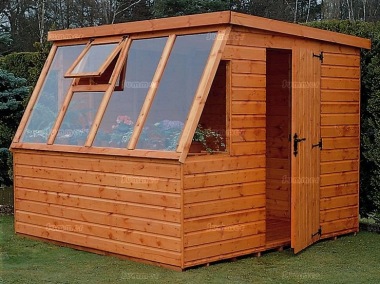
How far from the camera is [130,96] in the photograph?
7.36m

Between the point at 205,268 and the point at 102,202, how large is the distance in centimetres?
140

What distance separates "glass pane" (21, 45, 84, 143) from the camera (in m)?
8.27

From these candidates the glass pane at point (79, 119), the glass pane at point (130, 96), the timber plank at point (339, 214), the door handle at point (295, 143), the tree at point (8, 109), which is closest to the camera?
the glass pane at point (130, 96)

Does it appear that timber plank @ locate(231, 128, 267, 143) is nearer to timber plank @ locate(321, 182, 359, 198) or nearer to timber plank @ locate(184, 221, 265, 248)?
timber plank @ locate(184, 221, 265, 248)

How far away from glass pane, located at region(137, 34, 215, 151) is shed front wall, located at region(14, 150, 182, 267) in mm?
268

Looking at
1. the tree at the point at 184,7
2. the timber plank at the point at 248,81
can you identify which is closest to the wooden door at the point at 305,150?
the timber plank at the point at 248,81

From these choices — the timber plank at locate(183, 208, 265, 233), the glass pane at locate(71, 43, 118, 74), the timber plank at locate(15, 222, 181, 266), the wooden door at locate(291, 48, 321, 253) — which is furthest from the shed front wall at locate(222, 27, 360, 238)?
the glass pane at locate(71, 43, 118, 74)

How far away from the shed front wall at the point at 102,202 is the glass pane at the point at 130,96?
247 millimetres

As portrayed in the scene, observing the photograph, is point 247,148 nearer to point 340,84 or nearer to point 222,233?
point 222,233

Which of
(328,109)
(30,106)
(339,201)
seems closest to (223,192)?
(328,109)

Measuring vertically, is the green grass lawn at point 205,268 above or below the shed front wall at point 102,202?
below

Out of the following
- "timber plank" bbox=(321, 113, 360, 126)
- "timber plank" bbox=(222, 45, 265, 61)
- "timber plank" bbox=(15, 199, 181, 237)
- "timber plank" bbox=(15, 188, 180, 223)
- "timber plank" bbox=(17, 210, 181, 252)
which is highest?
"timber plank" bbox=(222, 45, 265, 61)

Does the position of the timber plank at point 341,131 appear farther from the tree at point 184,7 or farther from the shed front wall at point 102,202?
the tree at point 184,7

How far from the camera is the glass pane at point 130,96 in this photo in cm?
725
